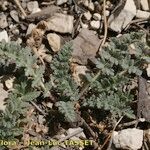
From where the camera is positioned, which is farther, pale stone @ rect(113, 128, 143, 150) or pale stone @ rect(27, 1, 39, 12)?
pale stone @ rect(27, 1, 39, 12)

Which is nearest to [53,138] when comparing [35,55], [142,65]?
[35,55]

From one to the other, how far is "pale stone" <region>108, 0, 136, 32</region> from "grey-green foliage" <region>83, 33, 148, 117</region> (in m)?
0.24

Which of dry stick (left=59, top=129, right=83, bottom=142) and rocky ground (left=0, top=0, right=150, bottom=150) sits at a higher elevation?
rocky ground (left=0, top=0, right=150, bottom=150)

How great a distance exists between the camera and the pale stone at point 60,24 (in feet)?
11.5

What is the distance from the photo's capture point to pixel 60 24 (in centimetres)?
351

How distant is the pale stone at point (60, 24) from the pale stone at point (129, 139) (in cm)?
92

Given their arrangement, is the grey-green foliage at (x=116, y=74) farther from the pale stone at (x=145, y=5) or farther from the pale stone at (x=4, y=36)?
the pale stone at (x=4, y=36)

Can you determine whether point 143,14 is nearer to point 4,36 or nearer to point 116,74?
point 116,74

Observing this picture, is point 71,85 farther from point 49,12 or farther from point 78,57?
point 49,12

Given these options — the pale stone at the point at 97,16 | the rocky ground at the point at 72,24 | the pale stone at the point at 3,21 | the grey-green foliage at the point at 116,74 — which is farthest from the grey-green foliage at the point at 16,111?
the pale stone at the point at 97,16

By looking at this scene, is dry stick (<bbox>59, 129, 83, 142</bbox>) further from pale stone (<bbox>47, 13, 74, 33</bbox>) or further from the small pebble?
the small pebble


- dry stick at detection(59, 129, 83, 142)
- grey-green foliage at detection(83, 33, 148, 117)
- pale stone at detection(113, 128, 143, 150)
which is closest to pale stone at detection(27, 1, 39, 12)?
grey-green foliage at detection(83, 33, 148, 117)

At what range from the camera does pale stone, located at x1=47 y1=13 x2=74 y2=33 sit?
138 inches

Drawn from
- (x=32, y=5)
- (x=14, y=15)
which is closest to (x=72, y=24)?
(x=32, y=5)
